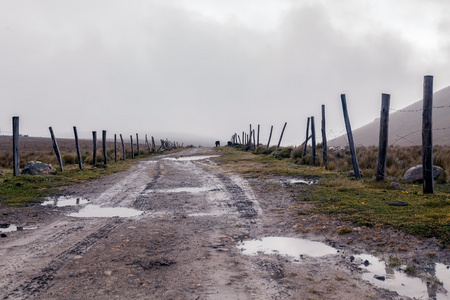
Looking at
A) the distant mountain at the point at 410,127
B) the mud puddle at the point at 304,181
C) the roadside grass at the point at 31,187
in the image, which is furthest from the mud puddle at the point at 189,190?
the distant mountain at the point at 410,127

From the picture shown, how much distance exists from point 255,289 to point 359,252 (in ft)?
6.34

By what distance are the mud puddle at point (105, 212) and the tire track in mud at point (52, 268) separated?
123 cm

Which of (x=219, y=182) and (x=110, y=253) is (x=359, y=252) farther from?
(x=219, y=182)

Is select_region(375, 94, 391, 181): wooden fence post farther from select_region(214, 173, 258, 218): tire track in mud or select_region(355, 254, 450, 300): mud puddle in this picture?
select_region(355, 254, 450, 300): mud puddle

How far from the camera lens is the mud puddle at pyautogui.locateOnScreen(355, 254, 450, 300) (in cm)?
359

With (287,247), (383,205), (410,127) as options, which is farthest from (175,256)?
(410,127)

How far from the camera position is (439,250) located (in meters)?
4.65

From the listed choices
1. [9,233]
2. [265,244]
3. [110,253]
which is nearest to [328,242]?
[265,244]

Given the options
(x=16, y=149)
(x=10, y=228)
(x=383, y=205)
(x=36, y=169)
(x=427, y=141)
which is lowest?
(x=10, y=228)

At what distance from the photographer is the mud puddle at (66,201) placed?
28.4 feet

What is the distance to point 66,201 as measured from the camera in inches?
357

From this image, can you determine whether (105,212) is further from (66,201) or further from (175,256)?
(175,256)

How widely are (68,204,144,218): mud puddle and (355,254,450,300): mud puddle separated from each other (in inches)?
185

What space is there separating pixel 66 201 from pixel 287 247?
6.35 meters
